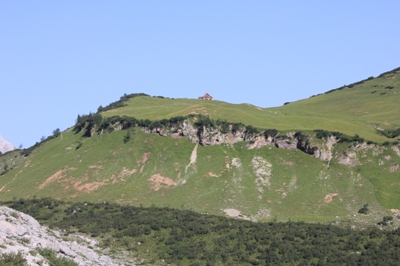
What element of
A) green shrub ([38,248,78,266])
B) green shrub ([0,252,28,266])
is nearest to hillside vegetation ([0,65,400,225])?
green shrub ([38,248,78,266])

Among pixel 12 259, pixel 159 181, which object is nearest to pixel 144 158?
pixel 159 181

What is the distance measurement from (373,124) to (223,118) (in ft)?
135

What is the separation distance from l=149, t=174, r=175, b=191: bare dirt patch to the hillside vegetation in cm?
20

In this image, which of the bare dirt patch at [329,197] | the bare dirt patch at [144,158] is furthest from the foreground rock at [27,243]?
the bare dirt patch at [144,158]

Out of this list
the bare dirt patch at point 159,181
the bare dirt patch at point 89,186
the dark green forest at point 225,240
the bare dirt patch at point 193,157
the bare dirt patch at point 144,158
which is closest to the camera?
→ the dark green forest at point 225,240

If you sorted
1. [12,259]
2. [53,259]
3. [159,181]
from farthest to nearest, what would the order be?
[159,181]
[53,259]
[12,259]

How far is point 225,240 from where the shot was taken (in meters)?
65.7

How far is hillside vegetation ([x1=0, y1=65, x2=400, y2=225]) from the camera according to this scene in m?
98.7

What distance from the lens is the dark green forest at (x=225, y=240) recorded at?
59.3m

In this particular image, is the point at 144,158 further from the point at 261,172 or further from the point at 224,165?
the point at 261,172

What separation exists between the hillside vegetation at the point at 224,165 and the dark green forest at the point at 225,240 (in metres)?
19.1

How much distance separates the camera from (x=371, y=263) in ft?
184

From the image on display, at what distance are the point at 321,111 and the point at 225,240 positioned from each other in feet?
360

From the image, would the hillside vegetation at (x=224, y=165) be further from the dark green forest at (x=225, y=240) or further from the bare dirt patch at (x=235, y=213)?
the dark green forest at (x=225, y=240)
